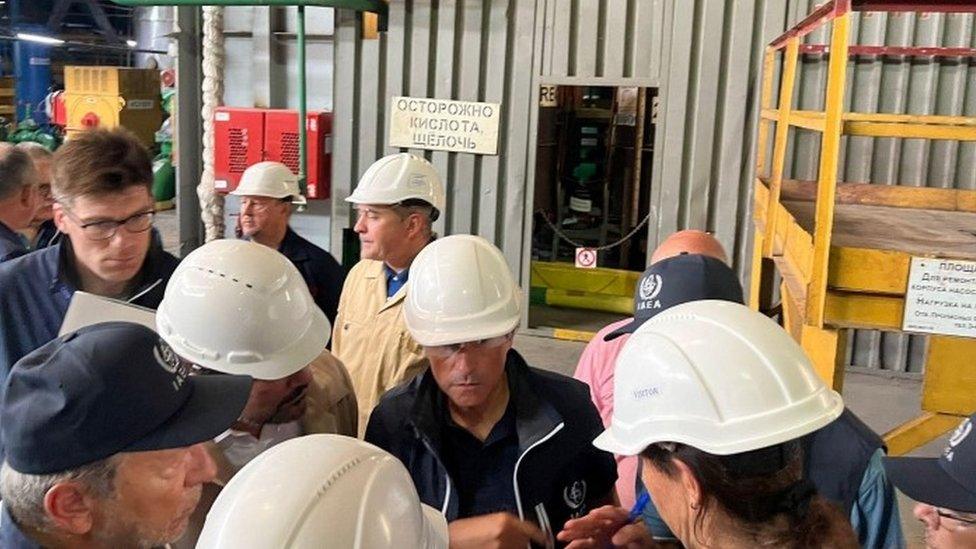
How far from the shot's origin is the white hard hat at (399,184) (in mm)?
3490

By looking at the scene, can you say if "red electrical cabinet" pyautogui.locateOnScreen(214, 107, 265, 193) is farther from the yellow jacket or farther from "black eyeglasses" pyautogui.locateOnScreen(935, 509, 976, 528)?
"black eyeglasses" pyautogui.locateOnScreen(935, 509, 976, 528)

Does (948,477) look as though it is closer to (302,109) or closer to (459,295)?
(459,295)

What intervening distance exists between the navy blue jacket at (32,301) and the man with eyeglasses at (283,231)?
4.73 ft

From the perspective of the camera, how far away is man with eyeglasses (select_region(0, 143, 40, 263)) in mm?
3783

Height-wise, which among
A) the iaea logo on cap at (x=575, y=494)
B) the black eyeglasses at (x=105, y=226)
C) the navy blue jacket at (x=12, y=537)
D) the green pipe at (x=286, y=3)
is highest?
the green pipe at (x=286, y=3)

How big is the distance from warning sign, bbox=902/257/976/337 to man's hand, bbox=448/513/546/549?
1.30 meters

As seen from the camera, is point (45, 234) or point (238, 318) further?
point (45, 234)

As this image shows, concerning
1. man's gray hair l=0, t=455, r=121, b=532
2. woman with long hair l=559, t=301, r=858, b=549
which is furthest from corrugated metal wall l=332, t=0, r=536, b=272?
man's gray hair l=0, t=455, r=121, b=532

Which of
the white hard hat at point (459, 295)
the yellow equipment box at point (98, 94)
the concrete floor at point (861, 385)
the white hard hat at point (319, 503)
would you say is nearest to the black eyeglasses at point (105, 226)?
the white hard hat at point (459, 295)

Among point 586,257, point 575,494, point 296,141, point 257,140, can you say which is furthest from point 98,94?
point 575,494

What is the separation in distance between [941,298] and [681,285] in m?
0.72

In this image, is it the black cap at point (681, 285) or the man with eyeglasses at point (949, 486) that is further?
the black cap at point (681, 285)

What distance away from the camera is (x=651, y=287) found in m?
2.58

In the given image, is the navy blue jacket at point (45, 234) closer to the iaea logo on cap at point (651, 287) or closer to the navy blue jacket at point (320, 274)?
the navy blue jacket at point (320, 274)
